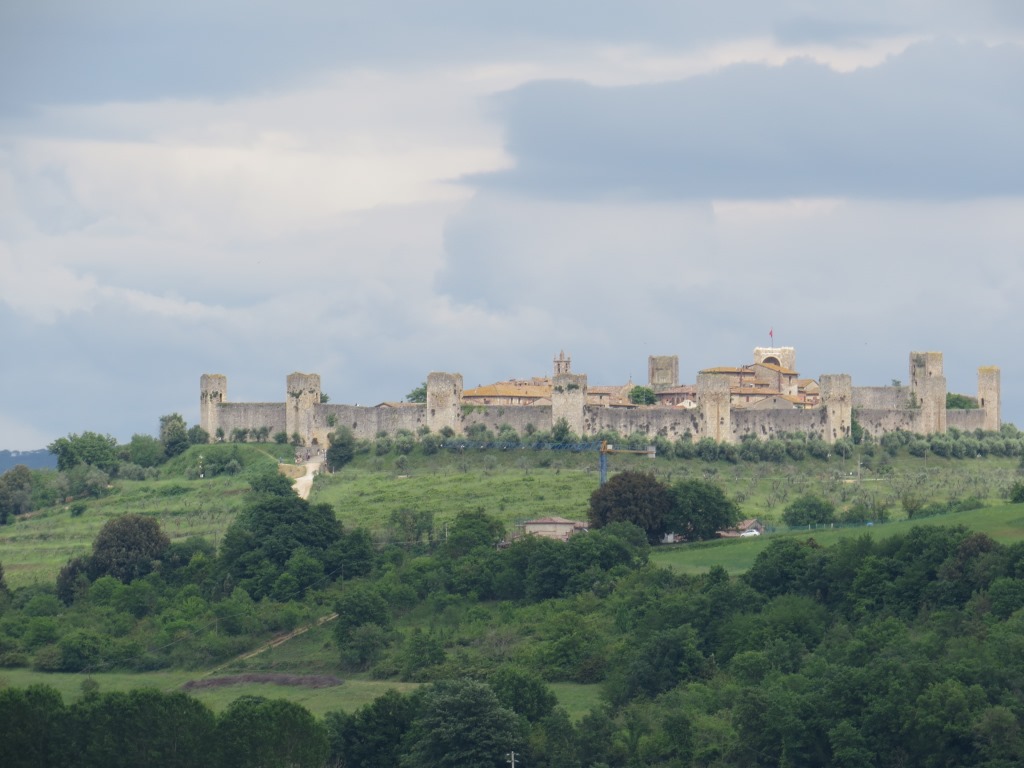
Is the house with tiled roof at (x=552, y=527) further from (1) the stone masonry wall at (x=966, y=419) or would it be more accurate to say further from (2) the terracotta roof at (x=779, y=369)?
(1) the stone masonry wall at (x=966, y=419)

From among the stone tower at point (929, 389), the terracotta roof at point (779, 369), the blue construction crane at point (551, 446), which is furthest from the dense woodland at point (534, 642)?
the terracotta roof at point (779, 369)

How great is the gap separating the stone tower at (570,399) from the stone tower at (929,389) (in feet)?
44.8

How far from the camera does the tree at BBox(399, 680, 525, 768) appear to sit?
5950 centimetres

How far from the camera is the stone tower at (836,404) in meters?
101

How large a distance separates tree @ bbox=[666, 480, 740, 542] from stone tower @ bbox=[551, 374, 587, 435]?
16.4 metres

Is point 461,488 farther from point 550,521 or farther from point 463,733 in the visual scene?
point 463,733

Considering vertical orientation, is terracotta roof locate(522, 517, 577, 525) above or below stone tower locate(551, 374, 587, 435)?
below

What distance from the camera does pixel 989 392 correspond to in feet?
Answer: 354

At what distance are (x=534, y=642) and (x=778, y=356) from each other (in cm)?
4238

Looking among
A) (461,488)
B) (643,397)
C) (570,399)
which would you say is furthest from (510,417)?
(461,488)

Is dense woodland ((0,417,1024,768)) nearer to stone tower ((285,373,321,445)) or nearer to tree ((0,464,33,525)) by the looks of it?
stone tower ((285,373,321,445))

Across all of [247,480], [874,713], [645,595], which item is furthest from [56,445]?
[874,713]

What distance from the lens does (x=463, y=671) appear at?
68.2m

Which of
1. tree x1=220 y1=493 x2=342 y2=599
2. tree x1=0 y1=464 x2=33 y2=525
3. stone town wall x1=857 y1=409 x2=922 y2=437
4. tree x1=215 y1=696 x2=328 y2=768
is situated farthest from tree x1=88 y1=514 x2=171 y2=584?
stone town wall x1=857 y1=409 x2=922 y2=437
